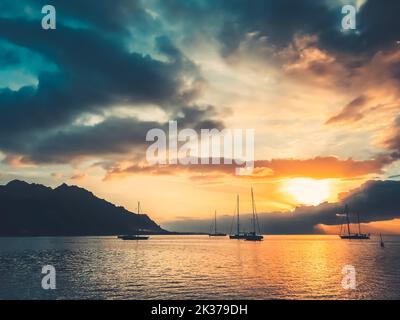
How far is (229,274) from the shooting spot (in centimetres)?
7388
